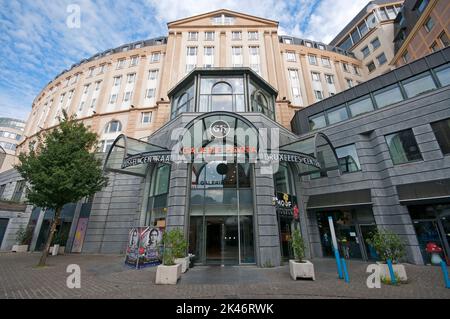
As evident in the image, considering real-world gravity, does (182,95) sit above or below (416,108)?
above

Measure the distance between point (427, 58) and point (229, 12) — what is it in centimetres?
2490

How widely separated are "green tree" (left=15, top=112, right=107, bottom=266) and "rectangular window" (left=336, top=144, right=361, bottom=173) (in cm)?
1796

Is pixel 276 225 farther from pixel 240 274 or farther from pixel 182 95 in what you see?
pixel 182 95

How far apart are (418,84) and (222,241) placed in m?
16.6

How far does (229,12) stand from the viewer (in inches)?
1116

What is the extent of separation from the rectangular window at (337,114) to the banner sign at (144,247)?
1595 cm

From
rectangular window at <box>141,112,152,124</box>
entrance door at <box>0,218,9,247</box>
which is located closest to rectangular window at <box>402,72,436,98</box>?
rectangular window at <box>141,112,152,124</box>

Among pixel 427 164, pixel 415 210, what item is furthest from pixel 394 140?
pixel 415 210

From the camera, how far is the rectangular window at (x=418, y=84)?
12.7m

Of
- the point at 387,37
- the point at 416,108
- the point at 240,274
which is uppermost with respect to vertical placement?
the point at 387,37

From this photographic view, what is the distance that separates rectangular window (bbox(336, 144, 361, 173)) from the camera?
14095mm

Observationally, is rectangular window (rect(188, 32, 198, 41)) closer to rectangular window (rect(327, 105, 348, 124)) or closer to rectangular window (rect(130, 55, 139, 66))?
rectangular window (rect(130, 55, 139, 66))

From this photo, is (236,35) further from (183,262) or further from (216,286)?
(216,286)

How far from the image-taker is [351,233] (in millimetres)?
13547
